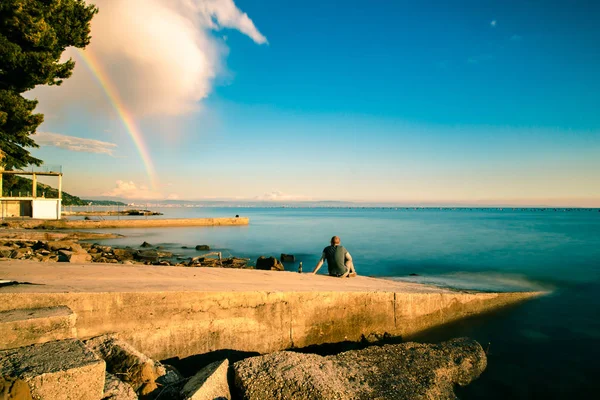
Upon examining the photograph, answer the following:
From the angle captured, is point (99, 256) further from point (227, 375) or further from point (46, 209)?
point (46, 209)

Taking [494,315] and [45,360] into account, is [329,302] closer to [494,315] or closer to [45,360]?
[45,360]

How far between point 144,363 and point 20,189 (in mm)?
52635

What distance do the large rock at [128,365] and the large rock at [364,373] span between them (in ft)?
3.31

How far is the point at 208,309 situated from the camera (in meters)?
5.49

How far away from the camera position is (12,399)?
2.50 metres

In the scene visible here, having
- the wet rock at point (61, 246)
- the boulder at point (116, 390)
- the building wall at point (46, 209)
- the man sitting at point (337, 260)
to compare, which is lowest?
the wet rock at point (61, 246)

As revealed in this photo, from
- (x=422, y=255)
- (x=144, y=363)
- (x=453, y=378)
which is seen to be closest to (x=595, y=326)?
(x=453, y=378)

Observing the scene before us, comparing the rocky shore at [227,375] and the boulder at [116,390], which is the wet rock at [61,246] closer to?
the rocky shore at [227,375]

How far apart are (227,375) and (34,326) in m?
2.28

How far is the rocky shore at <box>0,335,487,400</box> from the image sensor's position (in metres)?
3.04

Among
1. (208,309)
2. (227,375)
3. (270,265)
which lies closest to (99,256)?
(270,265)

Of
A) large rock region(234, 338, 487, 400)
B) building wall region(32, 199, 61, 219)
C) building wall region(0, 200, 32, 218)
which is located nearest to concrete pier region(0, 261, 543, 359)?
large rock region(234, 338, 487, 400)

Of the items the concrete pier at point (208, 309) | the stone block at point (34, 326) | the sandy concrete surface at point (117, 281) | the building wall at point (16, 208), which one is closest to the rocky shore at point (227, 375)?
the stone block at point (34, 326)

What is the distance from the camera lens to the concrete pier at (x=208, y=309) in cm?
A: 477
